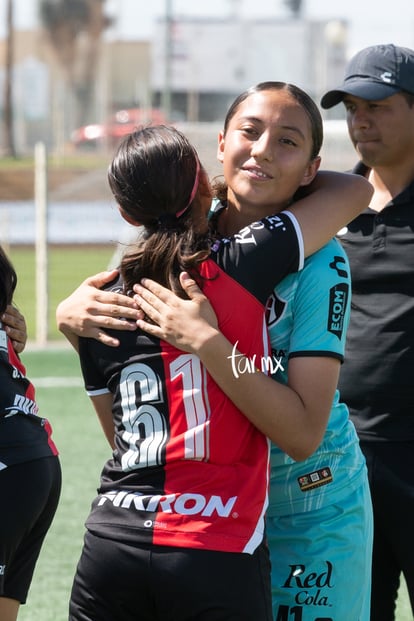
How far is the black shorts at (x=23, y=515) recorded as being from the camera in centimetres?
289

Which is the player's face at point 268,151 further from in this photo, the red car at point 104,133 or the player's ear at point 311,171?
the red car at point 104,133

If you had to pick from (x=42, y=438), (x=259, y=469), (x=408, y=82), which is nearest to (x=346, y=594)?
(x=259, y=469)

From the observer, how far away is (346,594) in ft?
8.91

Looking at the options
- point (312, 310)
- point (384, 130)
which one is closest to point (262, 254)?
point (312, 310)

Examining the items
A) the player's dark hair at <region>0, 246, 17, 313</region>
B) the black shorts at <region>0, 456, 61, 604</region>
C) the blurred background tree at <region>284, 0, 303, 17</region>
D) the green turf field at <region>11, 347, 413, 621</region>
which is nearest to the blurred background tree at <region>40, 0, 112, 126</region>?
the blurred background tree at <region>284, 0, 303, 17</region>

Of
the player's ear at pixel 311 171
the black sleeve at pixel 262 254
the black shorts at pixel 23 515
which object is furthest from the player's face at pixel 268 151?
the black shorts at pixel 23 515

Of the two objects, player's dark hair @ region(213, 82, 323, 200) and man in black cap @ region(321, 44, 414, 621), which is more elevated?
player's dark hair @ region(213, 82, 323, 200)

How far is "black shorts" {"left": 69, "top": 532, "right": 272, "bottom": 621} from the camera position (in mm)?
2268

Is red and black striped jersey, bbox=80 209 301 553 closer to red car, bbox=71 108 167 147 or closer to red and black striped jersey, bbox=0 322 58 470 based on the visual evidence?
red and black striped jersey, bbox=0 322 58 470

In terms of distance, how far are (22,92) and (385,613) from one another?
159ft

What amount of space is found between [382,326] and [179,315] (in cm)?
130

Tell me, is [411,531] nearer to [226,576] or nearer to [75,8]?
[226,576]

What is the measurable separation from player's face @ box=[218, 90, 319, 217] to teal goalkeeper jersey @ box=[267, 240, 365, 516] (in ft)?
0.61

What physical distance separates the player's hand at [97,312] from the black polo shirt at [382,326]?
119 cm
